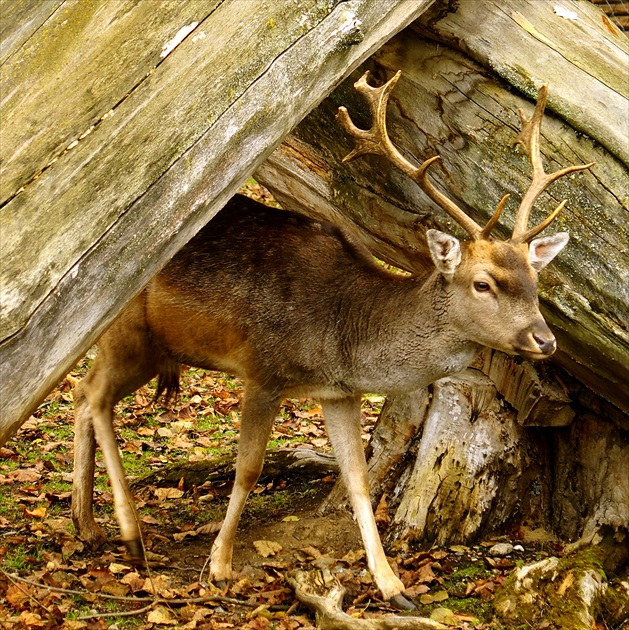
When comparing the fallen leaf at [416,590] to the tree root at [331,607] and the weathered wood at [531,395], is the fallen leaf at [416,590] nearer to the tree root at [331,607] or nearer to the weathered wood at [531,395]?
the tree root at [331,607]

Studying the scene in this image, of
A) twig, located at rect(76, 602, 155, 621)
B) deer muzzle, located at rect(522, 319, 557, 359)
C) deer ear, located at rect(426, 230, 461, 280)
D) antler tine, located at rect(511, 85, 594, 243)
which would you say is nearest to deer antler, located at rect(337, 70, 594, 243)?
antler tine, located at rect(511, 85, 594, 243)

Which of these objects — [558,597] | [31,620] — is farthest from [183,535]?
[558,597]

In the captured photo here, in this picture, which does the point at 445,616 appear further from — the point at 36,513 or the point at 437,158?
the point at 36,513

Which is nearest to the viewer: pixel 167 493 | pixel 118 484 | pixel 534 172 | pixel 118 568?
pixel 534 172

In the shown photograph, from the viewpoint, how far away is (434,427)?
6.53 m

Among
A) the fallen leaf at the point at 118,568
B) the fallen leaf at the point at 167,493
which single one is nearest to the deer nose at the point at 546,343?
the fallen leaf at the point at 118,568

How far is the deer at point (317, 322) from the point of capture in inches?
207

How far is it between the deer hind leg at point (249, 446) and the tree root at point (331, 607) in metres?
0.55

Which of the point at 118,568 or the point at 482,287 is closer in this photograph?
the point at 482,287

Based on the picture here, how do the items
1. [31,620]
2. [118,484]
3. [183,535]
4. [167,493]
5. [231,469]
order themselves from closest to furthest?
[31,620], [118,484], [183,535], [167,493], [231,469]

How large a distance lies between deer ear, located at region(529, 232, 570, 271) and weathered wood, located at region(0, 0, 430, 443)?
1.58 metres

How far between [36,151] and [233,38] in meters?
1.02

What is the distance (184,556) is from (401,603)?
1.51m

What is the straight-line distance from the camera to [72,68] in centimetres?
377
